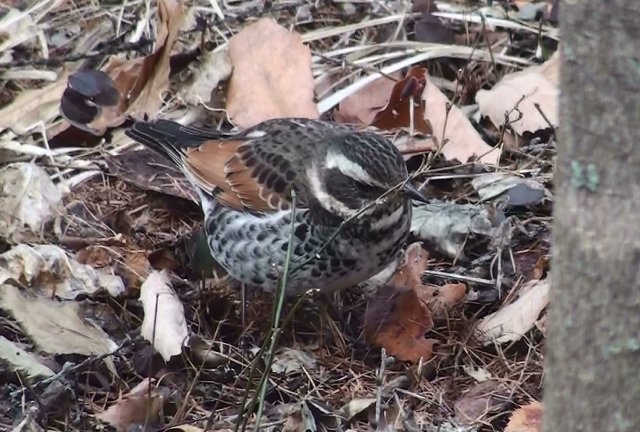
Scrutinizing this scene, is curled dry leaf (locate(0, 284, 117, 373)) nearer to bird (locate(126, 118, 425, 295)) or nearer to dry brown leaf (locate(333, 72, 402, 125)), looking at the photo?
bird (locate(126, 118, 425, 295))

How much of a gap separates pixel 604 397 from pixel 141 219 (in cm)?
325

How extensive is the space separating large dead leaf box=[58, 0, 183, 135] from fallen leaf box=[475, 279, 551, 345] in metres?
2.07

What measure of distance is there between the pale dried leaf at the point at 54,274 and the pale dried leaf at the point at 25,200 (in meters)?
0.22

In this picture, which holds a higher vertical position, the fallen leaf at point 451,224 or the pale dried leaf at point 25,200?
the pale dried leaf at point 25,200

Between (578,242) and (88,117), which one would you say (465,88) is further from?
(578,242)

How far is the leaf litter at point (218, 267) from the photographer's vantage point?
4.14m

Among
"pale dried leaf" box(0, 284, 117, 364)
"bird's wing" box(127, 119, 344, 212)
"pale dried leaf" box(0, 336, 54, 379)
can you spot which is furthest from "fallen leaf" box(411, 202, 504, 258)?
"pale dried leaf" box(0, 336, 54, 379)

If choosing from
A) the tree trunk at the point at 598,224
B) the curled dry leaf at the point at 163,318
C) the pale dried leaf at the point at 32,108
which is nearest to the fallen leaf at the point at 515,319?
the curled dry leaf at the point at 163,318

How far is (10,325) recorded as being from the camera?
14.5ft

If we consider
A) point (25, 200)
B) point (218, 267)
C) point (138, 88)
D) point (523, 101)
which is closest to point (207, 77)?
point (138, 88)

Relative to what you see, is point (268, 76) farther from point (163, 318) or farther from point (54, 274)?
point (163, 318)

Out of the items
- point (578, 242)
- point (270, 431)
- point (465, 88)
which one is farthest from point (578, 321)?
point (465, 88)

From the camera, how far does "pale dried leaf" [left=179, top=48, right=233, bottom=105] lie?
18.8 feet

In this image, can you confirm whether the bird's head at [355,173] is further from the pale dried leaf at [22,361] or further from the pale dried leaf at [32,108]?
the pale dried leaf at [32,108]
